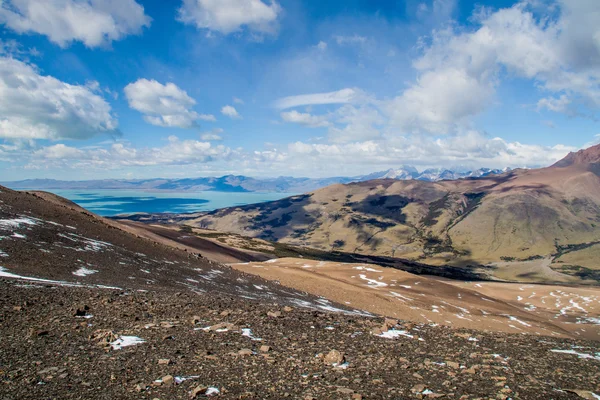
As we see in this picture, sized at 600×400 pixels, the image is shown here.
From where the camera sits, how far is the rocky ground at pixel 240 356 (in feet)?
30.2

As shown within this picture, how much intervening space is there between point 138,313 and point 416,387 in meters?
11.6

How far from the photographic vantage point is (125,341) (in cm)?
1181

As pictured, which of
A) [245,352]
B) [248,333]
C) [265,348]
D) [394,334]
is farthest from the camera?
[394,334]

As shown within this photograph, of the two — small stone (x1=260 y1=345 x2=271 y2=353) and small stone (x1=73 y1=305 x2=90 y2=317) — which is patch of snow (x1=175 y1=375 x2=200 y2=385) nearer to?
small stone (x1=260 y1=345 x2=271 y2=353)

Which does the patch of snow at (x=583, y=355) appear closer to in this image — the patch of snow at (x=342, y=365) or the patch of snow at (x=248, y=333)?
the patch of snow at (x=342, y=365)

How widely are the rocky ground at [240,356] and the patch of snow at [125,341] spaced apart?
63 millimetres

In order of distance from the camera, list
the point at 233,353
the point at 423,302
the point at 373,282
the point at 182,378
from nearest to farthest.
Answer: the point at 182,378
the point at 233,353
the point at 423,302
the point at 373,282

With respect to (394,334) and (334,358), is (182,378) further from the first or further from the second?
(394,334)

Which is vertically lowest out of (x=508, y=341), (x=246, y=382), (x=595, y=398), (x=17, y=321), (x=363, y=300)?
(x=363, y=300)

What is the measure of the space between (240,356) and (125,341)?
404 centimetres

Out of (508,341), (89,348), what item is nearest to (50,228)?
(89,348)

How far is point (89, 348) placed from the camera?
11.1 metres

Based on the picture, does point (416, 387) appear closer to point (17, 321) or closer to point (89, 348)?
point (89, 348)

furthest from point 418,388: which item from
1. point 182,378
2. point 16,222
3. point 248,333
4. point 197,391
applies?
point 16,222
